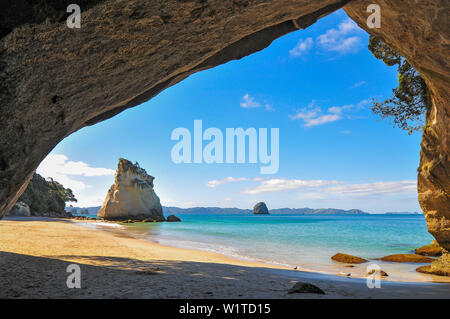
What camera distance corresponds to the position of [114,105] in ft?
19.9

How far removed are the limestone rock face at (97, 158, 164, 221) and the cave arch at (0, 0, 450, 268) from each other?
52.5m

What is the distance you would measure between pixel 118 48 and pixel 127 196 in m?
55.5

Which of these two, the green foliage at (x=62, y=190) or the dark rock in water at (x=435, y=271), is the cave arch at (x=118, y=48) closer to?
the dark rock in water at (x=435, y=271)

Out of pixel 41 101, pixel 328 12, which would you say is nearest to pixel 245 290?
pixel 41 101

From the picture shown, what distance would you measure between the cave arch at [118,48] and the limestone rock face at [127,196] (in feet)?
172

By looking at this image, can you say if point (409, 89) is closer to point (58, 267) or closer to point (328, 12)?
point (328, 12)

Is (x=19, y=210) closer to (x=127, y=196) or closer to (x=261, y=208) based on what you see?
(x=127, y=196)

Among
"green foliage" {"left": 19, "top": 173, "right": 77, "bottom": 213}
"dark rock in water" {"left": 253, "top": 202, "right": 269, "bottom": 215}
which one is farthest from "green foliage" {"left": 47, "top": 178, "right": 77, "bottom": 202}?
"dark rock in water" {"left": 253, "top": 202, "right": 269, "bottom": 215}

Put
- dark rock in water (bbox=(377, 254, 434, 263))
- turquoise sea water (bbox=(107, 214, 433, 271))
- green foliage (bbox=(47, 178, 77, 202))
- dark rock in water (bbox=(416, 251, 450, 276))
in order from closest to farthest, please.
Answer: dark rock in water (bbox=(416, 251, 450, 276)), dark rock in water (bbox=(377, 254, 434, 263)), turquoise sea water (bbox=(107, 214, 433, 271)), green foliage (bbox=(47, 178, 77, 202))

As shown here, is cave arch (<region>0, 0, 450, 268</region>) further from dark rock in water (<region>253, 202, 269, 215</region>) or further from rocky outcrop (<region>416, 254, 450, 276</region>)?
dark rock in water (<region>253, 202, 269, 215</region>)

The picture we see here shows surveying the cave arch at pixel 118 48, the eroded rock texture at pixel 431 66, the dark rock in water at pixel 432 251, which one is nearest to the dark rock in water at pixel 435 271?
the eroded rock texture at pixel 431 66

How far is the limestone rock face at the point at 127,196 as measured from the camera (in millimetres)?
54594

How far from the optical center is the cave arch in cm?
375

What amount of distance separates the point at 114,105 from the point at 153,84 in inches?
42.8
